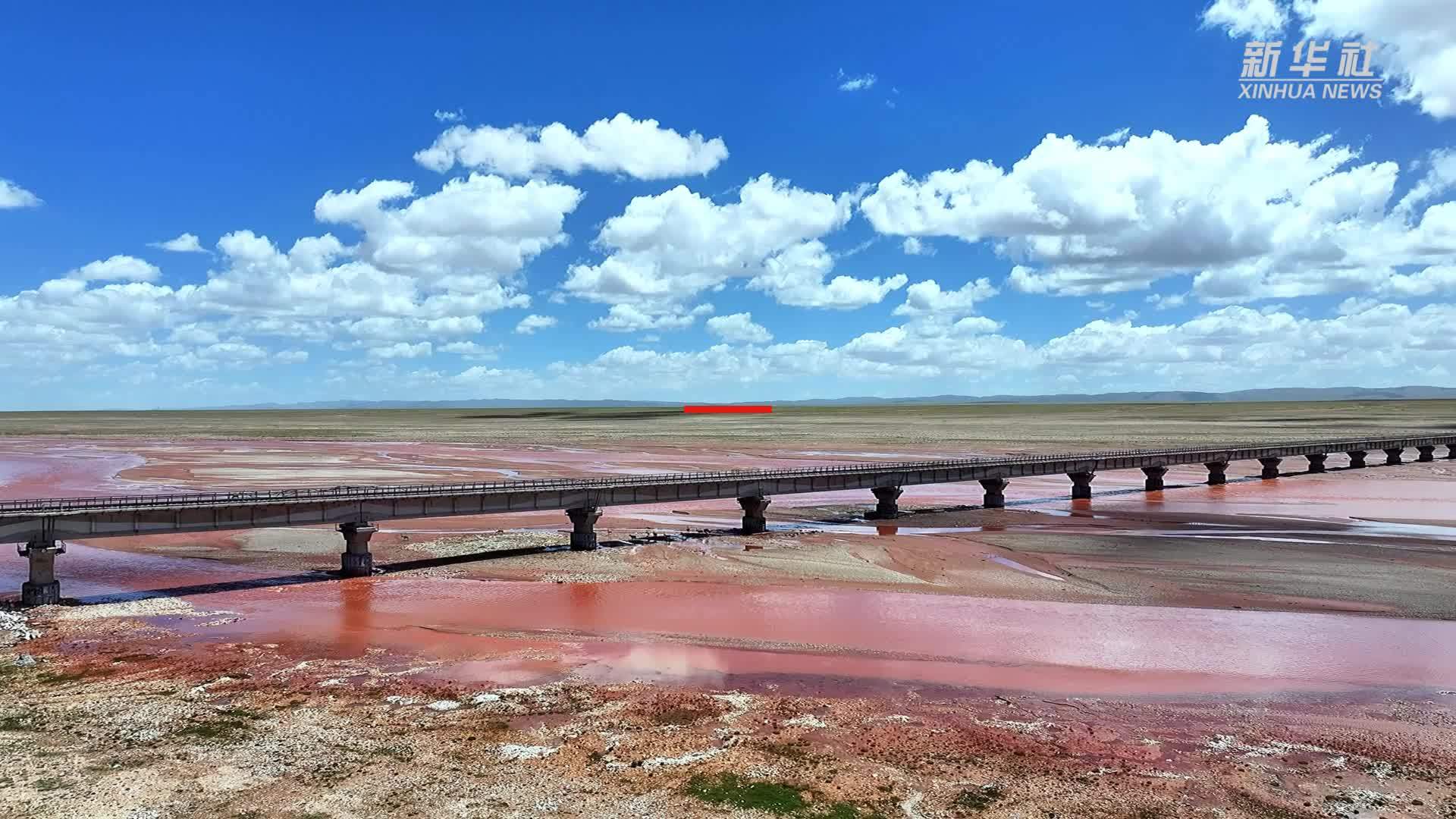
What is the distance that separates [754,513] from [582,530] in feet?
31.6

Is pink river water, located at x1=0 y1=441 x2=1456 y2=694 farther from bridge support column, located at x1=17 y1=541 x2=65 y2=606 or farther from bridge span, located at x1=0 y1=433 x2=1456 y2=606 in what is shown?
bridge span, located at x1=0 y1=433 x2=1456 y2=606

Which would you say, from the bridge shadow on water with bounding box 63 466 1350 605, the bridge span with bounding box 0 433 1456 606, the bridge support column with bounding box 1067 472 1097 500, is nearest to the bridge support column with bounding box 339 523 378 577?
the bridge span with bounding box 0 433 1456 606

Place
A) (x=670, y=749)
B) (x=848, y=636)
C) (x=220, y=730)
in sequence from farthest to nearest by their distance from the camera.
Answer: (x=848, y=636), (x=220, y=730), (x=670, y=749)

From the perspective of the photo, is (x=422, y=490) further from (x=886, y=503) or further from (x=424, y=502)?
(x=886, y=503)

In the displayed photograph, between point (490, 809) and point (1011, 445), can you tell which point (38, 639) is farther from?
point (1011, 445)

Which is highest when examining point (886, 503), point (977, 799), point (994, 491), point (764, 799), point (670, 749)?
point (994, 491)

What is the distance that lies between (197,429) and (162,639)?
582 feet

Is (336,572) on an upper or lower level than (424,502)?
lower

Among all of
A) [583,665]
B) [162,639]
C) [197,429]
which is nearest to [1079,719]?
[583,665]

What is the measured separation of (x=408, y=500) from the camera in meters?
36.3

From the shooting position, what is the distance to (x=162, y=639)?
2445 cm

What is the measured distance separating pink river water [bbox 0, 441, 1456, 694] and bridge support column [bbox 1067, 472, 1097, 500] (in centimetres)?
3324

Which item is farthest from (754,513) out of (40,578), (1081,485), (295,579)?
(40,578)

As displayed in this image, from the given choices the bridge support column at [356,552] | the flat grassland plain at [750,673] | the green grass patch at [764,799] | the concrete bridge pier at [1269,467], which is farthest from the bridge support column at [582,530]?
the concrete bridge pier at [1269,467]
